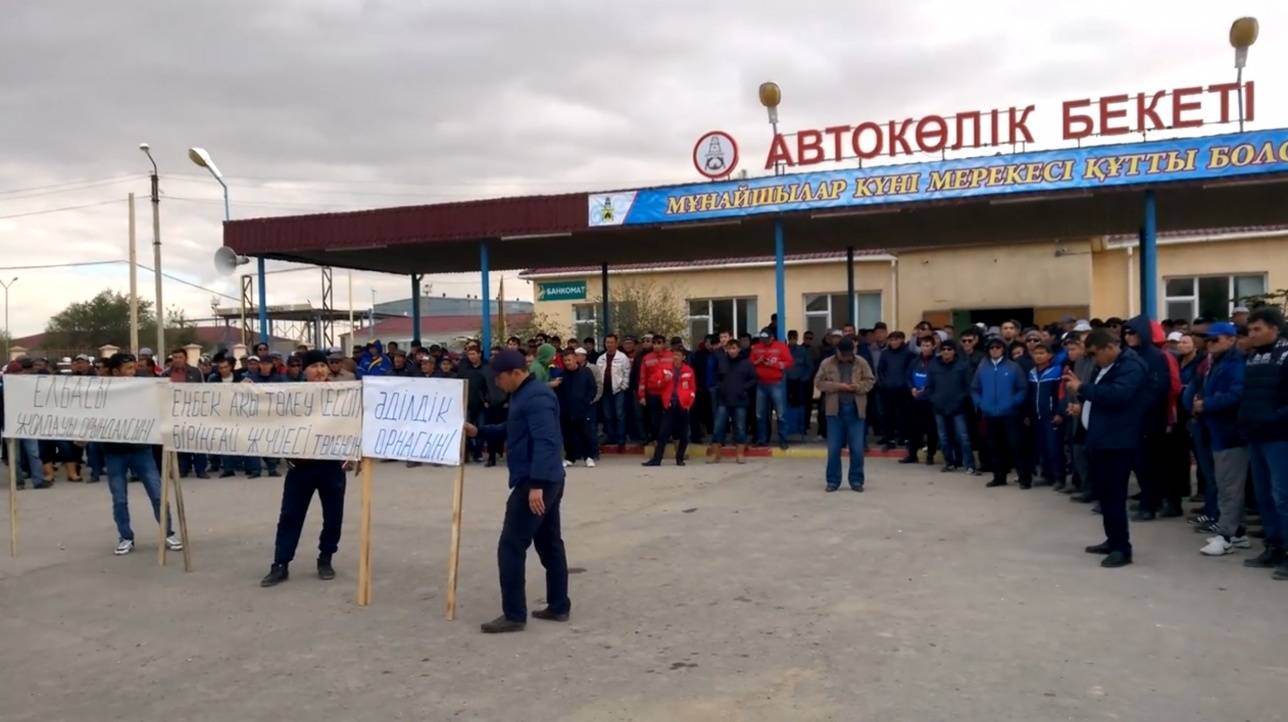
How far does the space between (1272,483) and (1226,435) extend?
2.75ft

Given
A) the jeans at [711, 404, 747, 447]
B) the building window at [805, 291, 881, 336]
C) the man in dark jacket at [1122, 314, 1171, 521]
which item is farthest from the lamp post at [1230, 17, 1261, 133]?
the building window at [805, 291, 881, 336]

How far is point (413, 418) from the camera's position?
22.7ft

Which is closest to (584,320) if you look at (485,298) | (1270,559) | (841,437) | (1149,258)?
(485,298)

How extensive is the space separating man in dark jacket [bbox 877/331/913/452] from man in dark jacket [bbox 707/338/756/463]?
6.03 ft

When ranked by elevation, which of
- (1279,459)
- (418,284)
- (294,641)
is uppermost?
(418,284)

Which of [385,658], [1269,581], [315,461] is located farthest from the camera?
[315,461]

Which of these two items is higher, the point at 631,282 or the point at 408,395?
the point at 631,282

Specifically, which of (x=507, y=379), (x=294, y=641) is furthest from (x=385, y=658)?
(x=507, y=379)

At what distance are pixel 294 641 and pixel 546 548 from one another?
1641mm

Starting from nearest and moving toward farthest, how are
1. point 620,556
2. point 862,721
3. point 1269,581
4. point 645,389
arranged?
point 862,721 < point 1269,581 < point 620,556 < point 645,389

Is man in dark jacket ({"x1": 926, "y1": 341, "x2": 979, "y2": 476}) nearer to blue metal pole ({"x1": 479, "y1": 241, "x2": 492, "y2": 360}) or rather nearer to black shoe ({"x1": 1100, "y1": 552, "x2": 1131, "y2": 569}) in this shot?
black shoe ({"x1": 1100, "y1": 552, "x2": 1131, "y2": 569})

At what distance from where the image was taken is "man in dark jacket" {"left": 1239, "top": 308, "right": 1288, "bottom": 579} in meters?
6.78

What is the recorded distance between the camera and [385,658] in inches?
219

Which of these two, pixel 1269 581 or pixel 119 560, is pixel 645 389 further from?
pixel 1269 581
